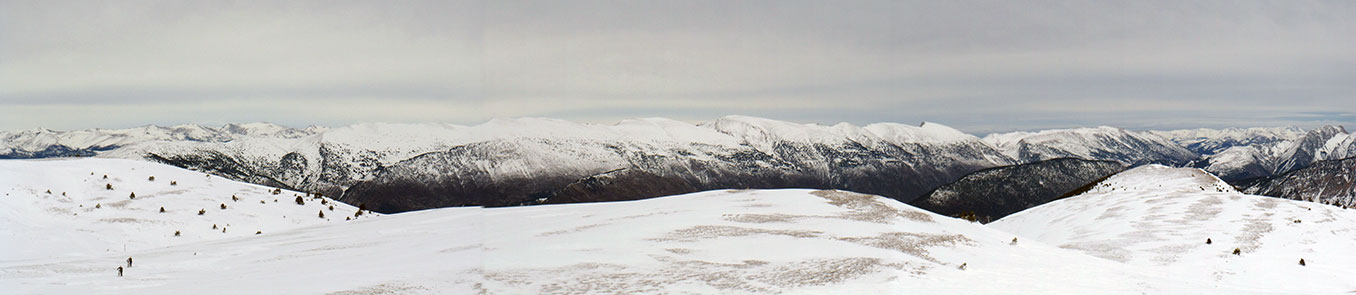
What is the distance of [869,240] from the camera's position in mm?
24172

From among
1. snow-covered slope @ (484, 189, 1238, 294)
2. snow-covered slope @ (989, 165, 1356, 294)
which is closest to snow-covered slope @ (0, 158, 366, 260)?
snow-covered slope @ (484, 189, 1238, 294)

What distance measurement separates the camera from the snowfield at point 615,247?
1858 cm

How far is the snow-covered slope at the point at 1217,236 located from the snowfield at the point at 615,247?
8.5 inches

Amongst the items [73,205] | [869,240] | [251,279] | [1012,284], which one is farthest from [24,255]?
[1012,284]

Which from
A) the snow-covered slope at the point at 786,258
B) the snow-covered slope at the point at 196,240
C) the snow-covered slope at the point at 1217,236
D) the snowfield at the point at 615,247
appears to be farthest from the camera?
the snow-covered slope at the point at 1217,236

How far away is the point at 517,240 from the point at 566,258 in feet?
14.2

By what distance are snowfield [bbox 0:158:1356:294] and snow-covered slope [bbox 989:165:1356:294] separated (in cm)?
21

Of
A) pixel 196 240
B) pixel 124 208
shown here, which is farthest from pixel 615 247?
pixel 124 208

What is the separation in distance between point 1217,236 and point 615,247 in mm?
36616

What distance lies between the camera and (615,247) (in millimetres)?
22688

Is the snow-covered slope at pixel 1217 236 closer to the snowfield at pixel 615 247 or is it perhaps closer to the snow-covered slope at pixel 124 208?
the snowfield at pixel 615 247

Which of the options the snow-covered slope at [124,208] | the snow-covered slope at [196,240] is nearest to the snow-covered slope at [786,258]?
the snow-covered slope at [196,240]

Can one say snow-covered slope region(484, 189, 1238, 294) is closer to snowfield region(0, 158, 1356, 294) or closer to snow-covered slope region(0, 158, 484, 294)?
snowfield region(0, 158, 1356, 294)

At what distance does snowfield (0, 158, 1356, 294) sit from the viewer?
18.6 m
